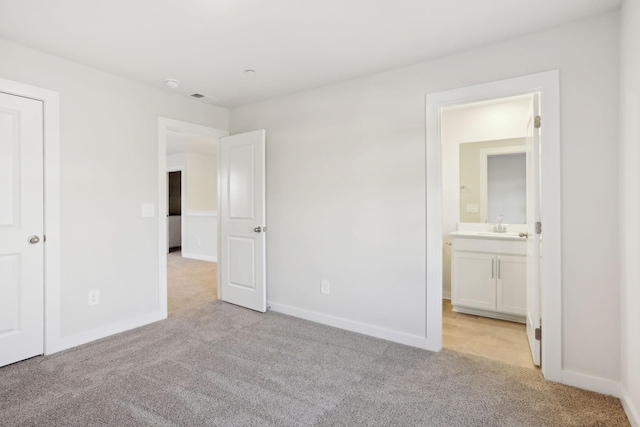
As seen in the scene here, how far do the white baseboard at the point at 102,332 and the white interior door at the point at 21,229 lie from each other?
110mm

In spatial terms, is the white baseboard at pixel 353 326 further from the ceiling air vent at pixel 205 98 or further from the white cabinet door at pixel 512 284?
the ceiling air vent at pixel 205 98

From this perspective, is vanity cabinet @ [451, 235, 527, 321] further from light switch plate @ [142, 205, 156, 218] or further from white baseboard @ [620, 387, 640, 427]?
light switch plate @ [142, 205, 156, 218]

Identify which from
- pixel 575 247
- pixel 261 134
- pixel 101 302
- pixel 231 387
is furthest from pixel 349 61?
pixel 101 302

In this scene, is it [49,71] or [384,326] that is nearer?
[49,71]

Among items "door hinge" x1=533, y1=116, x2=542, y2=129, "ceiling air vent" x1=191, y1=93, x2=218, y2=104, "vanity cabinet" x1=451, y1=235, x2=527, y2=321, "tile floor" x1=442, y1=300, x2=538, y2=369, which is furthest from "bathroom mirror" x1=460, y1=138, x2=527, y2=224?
"ceiling air vent" x1=191, y1=93, x2=218, y2=104

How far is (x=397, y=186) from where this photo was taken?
2.79 meters

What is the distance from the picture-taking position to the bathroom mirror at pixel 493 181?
370cm

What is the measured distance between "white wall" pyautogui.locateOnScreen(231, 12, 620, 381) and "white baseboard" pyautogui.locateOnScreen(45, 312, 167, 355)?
3.95 ft

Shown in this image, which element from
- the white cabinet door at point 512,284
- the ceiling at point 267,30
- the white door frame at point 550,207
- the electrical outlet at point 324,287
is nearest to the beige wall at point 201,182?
the ceiling at point 267,30

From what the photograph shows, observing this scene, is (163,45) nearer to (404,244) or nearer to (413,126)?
(413,126)

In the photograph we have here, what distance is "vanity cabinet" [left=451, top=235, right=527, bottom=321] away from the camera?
3.22 meters

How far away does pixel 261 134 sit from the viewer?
352cm

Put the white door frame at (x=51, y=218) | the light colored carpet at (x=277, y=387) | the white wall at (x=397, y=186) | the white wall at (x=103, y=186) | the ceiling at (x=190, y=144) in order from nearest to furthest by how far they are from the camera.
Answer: the light colored carpet at (x=277, y=387)
the white wall at (x=397, y=186)
the white door frame at (x=51, y=218)
the white wall at (x=103, y=186)
the ceiling at (x=190, y=144)

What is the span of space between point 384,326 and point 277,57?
237cm
